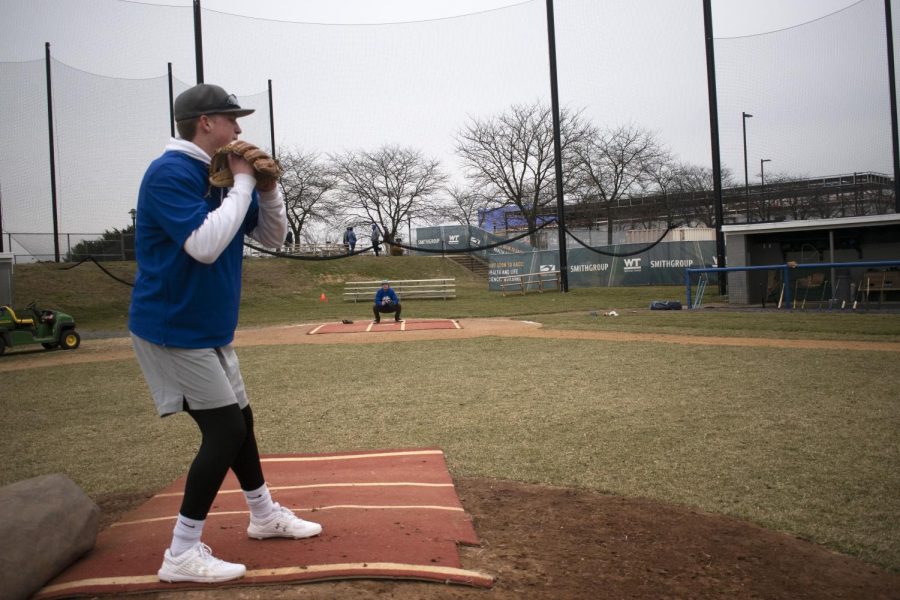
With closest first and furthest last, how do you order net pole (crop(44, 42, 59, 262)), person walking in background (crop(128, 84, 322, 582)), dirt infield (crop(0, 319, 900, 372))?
1. person walking in background (crop(128, 84, 322, 582))
2. dirt infield (crop(0, 319, 900, 372))
3. net pole (crop(44, 42, 59, 262))

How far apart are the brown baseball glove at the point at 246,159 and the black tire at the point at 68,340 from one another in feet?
43.5

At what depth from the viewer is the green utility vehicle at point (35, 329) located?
1358 centimetres

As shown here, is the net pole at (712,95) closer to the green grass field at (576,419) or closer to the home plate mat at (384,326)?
the green grass field at (576,419)

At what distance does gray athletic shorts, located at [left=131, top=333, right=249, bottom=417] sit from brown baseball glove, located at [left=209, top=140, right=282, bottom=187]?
2.30ft

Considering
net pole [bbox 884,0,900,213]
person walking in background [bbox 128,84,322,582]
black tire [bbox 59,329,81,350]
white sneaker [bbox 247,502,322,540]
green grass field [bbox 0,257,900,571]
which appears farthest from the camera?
net pole [bbox 884,0,900,213]

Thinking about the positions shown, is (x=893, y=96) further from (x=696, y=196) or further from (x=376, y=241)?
(x=376, y=241)

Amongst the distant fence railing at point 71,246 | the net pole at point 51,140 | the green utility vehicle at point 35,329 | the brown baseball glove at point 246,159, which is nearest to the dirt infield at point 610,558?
the brown baseball glove at point 246,159

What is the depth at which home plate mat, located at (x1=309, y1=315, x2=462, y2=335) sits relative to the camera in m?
15.6

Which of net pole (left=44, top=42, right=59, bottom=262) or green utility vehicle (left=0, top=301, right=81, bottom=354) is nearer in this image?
green utility vehicle (left=0, top=301, right=81, bottom=354)

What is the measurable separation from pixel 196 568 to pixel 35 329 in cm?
1348

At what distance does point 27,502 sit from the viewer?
2.91 meters

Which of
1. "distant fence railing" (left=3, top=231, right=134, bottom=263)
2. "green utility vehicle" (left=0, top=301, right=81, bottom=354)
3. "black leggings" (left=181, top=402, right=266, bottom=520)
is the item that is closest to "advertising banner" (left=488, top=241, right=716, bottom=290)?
"distant fence railing" (left=3, top=231, right=134, bottom=263)

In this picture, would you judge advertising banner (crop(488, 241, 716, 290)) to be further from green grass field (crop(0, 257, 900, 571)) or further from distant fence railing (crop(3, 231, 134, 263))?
green grass field (crop(0, 257, 900, 571))

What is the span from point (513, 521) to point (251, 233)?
1.96 meters
